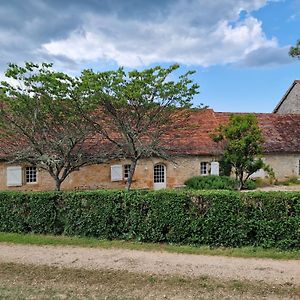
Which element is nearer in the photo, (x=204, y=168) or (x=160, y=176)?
(x=160, y=176)

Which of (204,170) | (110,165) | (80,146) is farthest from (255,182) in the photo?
(80,146)

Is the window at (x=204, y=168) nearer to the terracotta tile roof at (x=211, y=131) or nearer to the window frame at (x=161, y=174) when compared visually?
the terracotta tile roof at (x=211, y=131)

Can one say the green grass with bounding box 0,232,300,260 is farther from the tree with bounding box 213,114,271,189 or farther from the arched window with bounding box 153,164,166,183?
the arched window with bounding box 153,164,166,183

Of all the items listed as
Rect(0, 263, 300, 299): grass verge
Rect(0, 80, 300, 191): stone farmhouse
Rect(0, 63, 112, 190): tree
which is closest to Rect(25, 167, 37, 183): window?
Rect(0, 80, 300, 191): stone farmhouse

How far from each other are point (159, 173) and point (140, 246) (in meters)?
12.6

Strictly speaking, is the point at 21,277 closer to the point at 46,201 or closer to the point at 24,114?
Answer: the point at 46,201

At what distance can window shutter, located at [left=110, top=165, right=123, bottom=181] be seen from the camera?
21000 millimetres

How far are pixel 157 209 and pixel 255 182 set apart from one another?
15499 millimetres

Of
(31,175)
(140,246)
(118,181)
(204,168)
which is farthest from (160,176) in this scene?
(140,246)

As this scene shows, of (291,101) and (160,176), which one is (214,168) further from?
(291,101)

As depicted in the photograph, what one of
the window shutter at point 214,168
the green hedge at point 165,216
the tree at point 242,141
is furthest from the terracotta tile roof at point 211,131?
the green hedge at point 165,216

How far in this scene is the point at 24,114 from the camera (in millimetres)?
14820

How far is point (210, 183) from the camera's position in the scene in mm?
19906

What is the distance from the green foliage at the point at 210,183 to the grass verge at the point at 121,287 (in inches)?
502
